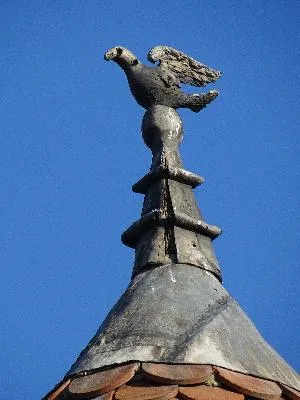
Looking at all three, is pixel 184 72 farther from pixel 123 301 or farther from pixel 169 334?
pixel 169 334

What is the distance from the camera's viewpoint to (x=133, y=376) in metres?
2.72

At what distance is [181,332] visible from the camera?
117 inches

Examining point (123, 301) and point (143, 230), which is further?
point (143, 230)

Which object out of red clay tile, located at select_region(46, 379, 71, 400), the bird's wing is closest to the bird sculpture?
the bird's wing

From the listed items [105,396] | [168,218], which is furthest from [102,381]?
[168,218]

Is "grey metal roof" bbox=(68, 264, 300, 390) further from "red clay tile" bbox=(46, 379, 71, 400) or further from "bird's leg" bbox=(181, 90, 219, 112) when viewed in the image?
"bird's leg" bbox=(181, 90, 219, 112)

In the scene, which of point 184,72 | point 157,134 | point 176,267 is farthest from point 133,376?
point 184,72

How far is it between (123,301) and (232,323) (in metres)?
0.52

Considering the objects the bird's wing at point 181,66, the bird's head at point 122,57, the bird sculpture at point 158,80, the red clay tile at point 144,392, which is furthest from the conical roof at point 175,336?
the bird's wing at point 181,66

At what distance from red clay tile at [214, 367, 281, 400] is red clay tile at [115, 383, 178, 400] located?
20cm

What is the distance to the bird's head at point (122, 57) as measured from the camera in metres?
4.79

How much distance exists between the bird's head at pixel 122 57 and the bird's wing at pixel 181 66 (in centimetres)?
20

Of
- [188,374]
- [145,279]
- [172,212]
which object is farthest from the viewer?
[172,212]

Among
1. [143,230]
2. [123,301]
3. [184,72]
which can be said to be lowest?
[123,301]
